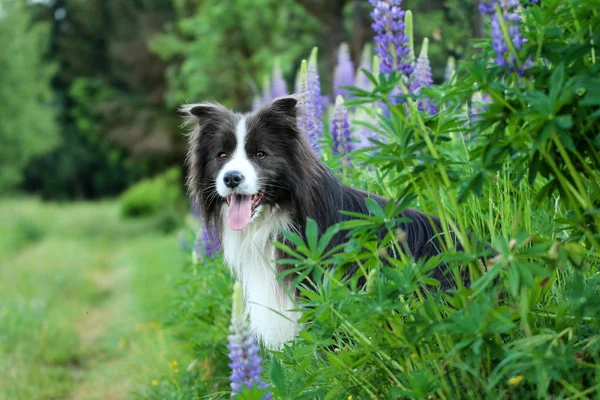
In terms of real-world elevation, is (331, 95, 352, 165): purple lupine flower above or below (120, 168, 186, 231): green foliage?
above

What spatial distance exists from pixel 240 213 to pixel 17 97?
21265 mm

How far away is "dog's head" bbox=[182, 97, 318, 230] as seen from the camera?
349 centimetres

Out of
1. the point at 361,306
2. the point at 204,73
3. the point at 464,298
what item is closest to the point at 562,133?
the point at 464,298

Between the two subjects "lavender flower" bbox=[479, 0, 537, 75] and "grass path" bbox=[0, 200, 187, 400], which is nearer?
"lavender flower" bbox=[479, 0, 537, 75]

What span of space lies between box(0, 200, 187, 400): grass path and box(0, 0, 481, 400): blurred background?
0.03 metres

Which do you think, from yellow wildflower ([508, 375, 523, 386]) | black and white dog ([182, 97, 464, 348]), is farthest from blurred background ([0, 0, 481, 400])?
yellow wildflower ([508, 375, 523, 386])

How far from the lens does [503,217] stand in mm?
2949

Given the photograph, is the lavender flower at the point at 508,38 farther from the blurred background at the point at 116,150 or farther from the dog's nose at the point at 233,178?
the blurred background at the point at 116,150

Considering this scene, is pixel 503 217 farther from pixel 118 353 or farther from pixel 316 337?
pixel 118 353

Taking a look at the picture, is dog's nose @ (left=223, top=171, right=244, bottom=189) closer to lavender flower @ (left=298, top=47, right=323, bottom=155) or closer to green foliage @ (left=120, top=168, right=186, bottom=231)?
lavender flower @ (left=298, top=47, right=323, bottom=155)

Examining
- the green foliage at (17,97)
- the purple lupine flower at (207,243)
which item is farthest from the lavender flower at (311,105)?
the green foliage at (17,97)

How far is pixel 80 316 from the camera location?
29.4 feet

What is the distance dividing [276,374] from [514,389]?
0.75m

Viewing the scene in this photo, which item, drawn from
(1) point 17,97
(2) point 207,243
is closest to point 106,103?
(1) point 17,97
